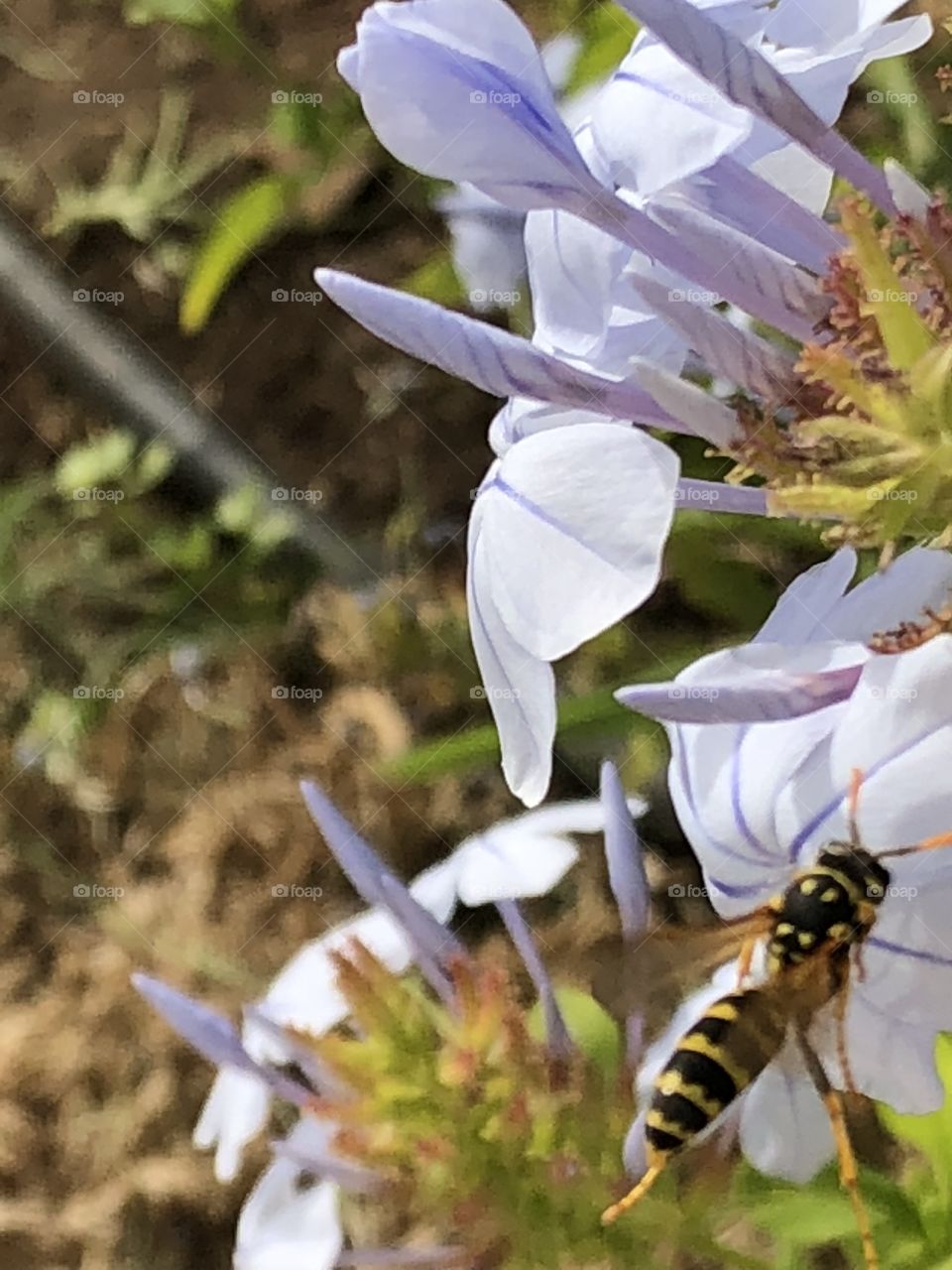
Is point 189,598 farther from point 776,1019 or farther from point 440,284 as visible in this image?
point 776,1019

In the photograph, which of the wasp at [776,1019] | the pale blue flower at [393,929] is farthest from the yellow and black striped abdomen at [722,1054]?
the pale blue flower at [393,929]

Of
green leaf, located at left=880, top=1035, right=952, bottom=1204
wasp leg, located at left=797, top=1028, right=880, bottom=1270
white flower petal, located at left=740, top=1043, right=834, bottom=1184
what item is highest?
wasp leg, located at left=797, top=1028, right=880, bottom=1270

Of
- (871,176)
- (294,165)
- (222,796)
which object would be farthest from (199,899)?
(871,176)

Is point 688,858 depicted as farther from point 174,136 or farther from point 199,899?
point 174,136

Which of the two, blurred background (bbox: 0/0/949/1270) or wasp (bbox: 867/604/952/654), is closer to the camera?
wasp (bbox: 867/604/952/654)

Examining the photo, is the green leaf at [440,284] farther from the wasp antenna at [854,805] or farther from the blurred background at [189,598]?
the wasp antenna at [854,805]

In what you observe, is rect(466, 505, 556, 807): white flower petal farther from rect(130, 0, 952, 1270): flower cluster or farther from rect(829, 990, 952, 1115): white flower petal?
rect(829, 990, 952, 1115): white flower petal

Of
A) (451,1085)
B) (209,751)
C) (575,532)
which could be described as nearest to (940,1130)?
(451,1085)

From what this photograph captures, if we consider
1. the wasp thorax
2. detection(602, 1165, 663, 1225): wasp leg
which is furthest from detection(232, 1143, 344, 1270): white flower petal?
the wasp thorax
